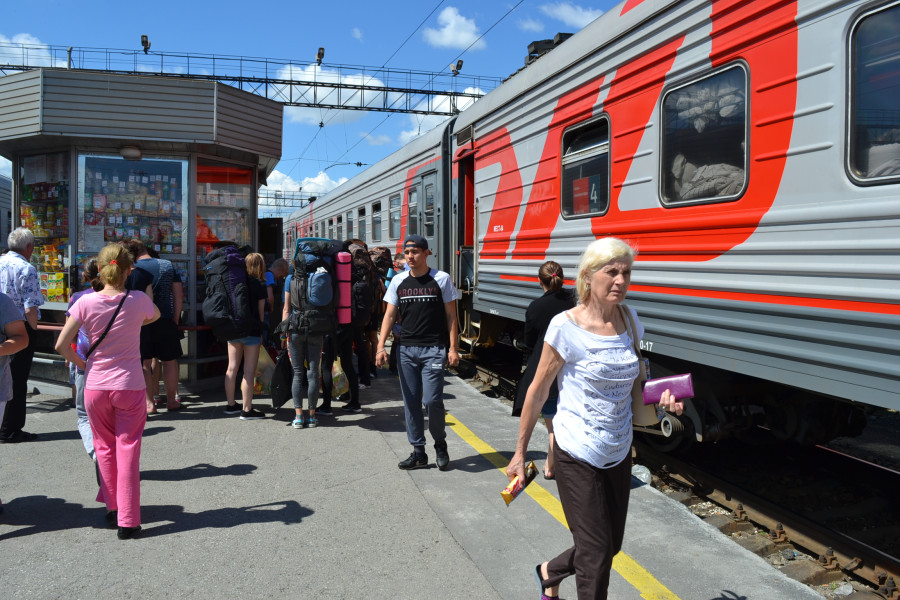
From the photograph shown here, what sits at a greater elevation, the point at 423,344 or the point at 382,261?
the point at 382,261

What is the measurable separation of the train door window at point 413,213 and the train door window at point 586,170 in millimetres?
5330

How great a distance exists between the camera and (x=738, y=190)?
4.11 m

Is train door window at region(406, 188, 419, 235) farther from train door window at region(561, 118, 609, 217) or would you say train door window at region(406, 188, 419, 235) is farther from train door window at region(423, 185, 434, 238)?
train door window at region(561, 118, 609, 217)

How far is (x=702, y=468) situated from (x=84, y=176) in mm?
6983

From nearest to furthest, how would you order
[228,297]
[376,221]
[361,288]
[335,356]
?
[228,297] → [335,356] → [361,288] → [376,221]

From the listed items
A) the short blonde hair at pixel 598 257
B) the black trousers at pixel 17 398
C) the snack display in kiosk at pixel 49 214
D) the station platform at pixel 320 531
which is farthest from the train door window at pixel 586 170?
the snack display in kiosk at pixel 49 214

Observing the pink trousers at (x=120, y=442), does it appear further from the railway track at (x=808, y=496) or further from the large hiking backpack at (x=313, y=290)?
the railway track at (x=808, y=496)

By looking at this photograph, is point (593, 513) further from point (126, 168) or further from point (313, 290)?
point (126, 168)

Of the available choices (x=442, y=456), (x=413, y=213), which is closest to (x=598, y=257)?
(x=442, y=456)

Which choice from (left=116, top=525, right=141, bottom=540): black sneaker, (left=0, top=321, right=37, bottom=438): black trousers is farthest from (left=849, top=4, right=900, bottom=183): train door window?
(left=0, top=321, right=37, bottom=438): black trousers

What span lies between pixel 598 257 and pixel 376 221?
38.2ft

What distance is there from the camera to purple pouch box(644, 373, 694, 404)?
9.41 feet

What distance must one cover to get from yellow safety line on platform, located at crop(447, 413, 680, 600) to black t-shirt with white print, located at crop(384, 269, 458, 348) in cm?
103

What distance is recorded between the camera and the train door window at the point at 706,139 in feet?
13.5
